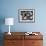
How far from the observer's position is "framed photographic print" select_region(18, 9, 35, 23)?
4.42 m

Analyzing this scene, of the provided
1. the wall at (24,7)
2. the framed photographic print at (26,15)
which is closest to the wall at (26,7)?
the wall at (24,7)

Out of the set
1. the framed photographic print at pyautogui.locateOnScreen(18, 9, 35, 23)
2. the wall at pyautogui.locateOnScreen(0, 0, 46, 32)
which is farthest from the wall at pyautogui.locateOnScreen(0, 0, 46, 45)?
the framed photographic print at pyautogui.locateOnScreen(18, 9, 35, 23)

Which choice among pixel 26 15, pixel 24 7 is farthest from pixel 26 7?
pixel 26 15

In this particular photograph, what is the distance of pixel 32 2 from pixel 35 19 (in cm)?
60

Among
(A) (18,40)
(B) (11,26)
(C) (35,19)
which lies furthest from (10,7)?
(A) (18,40)

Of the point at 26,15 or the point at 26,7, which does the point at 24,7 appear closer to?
the point at 26,7

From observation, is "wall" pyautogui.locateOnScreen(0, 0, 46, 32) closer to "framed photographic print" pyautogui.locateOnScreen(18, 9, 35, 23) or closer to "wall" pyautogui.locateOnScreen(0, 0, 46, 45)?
"wall" pyautogui.locateOnScreen(0, 0, 46, 45)

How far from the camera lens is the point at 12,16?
444cm

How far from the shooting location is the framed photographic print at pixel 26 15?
4.42 meters

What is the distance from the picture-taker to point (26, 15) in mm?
4441

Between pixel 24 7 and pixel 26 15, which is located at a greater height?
pixel 24 7

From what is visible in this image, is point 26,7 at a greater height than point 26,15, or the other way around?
point 26,7

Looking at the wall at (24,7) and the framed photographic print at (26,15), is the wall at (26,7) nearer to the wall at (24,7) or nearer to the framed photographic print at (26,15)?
the wall at (24,7)

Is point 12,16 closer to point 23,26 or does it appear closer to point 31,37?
point 23,26
